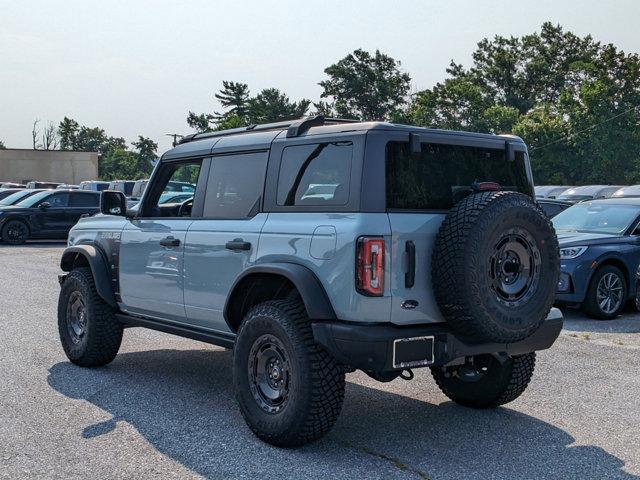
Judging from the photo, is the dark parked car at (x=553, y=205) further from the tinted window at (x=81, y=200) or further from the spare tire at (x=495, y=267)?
the tinted window at (x=81, y=200)

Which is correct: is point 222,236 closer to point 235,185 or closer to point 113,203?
point 235,185

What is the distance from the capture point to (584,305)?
1033 cm

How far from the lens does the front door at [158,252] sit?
6188 millimetres

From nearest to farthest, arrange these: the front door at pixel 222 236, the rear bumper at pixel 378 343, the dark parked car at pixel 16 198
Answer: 1. the rear bumper at pixel 378 343
2. the front door at pixel 222 236
3. the dark parked car at pixel 16 198

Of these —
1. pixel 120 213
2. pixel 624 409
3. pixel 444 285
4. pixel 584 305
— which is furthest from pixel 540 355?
pixel 120 213

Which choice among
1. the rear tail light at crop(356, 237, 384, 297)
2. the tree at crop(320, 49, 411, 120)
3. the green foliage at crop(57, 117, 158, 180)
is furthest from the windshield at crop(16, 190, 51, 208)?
the green foliage at crop(57, 117, 158, 180)

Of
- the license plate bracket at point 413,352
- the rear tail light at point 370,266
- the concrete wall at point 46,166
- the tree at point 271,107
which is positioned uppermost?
the tree at point 271,107

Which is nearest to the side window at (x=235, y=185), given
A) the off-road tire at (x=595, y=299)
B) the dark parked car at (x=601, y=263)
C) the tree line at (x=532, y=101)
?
the dark parked car at (x=601, y=263)

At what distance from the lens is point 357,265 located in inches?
183

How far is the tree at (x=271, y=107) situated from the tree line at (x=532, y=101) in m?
0.12

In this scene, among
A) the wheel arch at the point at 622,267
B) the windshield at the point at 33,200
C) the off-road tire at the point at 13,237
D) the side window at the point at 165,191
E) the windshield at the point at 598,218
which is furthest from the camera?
the windshield at the point at 33,200

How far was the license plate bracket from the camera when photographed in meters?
4.62

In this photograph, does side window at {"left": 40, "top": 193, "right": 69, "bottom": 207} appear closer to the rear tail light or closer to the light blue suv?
the light blue suv

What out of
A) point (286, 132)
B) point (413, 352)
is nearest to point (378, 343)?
point (413, 352)
